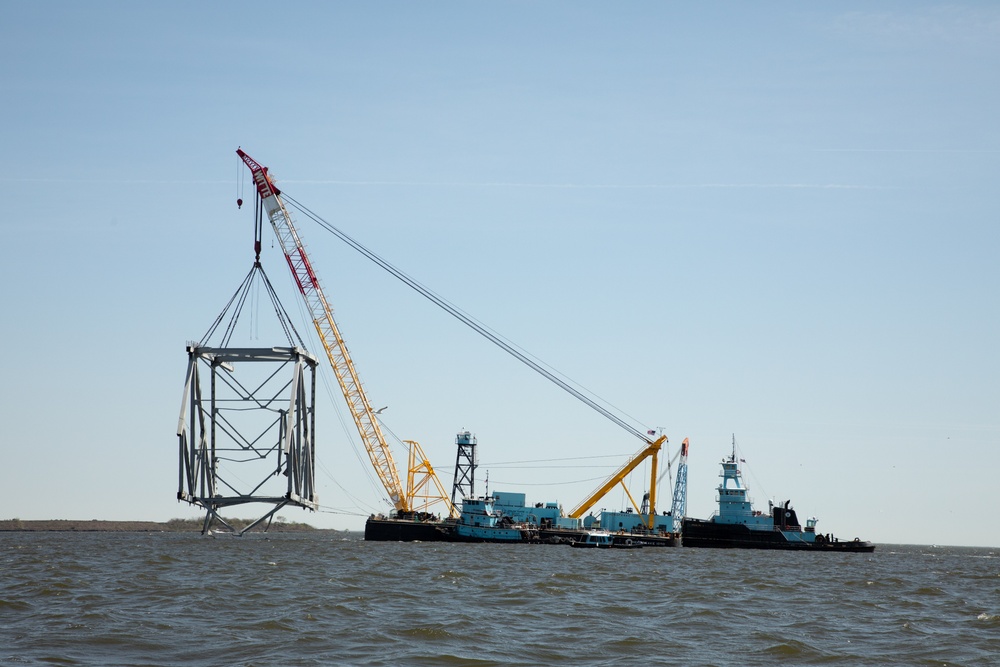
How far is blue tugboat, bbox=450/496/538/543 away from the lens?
8538cm

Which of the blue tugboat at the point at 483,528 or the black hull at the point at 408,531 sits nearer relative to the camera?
the blue tugboat at the point at 483,528

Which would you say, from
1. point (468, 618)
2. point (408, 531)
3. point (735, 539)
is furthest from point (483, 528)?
point (468, 618)

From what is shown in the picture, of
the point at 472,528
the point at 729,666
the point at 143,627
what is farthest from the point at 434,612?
the point at 472,528

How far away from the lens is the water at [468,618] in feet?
70.8

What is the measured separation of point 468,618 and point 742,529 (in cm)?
6882

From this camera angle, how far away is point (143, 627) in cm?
2405

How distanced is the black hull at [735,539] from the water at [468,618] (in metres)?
45.9

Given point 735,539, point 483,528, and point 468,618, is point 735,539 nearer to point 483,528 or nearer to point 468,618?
point 483,528

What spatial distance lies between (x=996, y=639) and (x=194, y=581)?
997 inches

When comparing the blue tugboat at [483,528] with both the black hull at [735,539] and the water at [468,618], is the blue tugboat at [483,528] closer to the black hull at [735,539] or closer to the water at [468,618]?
the black hull at [735,539]

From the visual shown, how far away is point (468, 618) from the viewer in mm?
26938

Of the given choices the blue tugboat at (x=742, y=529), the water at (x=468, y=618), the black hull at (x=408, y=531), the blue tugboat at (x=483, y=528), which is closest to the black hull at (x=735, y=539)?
the blue tugboat at (x=742, y=529)

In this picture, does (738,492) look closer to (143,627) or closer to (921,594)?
(921,594)

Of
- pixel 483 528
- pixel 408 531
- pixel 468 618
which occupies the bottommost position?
pixel 468 618
